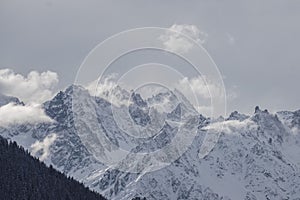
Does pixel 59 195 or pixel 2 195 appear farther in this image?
pixel 59 195

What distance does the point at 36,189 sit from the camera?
18825 cm

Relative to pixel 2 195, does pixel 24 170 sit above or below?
above

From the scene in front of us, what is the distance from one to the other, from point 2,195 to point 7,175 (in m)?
12.4

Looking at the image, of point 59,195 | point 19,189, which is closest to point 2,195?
point 19,189

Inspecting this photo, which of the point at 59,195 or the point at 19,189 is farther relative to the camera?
the point at 59,195

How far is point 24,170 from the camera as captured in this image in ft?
655

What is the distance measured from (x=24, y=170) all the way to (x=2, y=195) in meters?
21.7

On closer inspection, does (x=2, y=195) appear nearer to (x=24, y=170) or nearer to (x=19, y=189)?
(x=19, y=189)

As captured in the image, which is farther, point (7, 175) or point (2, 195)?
point (7, 175)

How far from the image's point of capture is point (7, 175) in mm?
190125

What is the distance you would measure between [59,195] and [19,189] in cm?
1505

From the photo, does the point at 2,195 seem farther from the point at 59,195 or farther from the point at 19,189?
the point at 59,195

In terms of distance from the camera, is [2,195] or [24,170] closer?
[2,195]

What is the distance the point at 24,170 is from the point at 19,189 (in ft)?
53.2
